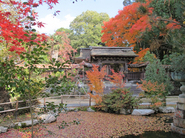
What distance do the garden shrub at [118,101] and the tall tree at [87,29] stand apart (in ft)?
57.8

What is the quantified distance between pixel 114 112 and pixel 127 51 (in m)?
9.26

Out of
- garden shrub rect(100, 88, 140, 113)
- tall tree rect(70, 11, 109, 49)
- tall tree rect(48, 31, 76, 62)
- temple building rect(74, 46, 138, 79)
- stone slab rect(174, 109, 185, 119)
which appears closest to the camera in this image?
stone slab rect(174, 109, 185, 119)

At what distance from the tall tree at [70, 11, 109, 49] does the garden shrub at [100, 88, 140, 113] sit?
694 inches

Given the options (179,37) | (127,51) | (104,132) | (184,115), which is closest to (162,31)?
(127,51)

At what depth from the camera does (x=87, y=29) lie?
2470 cm

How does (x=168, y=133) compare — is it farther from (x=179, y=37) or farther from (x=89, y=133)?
(x=179, y=37)

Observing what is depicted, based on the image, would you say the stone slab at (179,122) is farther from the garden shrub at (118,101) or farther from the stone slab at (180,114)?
the garden shrub at (118,101)

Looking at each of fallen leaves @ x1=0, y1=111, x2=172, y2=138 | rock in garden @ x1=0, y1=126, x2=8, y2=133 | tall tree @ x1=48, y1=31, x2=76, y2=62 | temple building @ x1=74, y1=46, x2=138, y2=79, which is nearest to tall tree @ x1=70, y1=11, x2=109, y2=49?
tall tree @ x1=48, y1=31, x2=76, y2=62

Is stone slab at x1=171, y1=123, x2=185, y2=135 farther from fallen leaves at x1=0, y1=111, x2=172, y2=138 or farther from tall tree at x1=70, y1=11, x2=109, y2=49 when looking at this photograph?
tall tree at x1=70, y1=11, x2=109, y2=49

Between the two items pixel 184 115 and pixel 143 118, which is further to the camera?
pixel 143 118

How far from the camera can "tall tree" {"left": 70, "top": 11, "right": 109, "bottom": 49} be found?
2458cm

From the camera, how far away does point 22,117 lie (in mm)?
6289

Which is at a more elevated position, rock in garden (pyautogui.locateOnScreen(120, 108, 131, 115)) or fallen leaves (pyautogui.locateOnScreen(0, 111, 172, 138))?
rock in garden (pyautogui.locateOnScreen(120, 108, 131, 115))

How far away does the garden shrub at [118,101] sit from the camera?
23.5 feet
